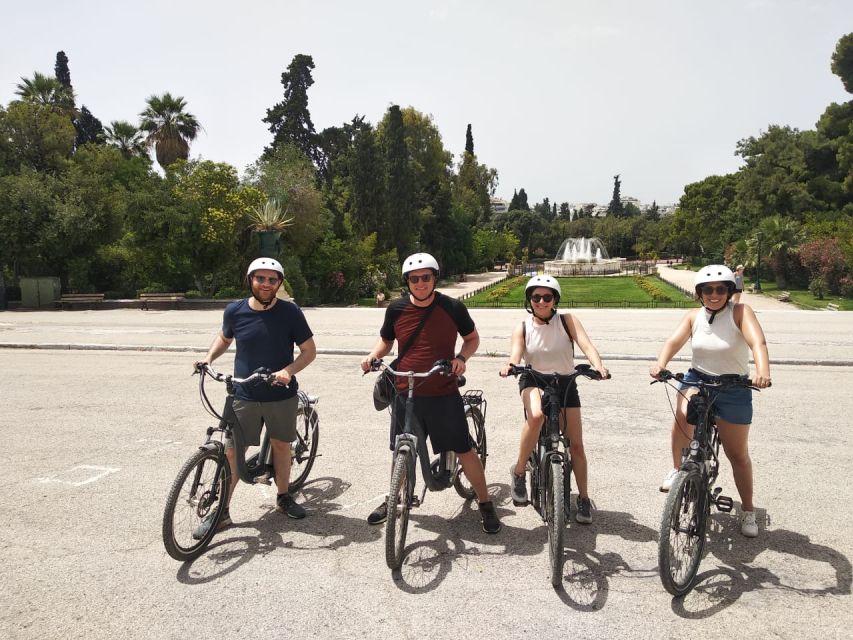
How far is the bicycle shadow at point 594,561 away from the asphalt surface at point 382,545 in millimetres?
15

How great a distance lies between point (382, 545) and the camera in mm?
4324

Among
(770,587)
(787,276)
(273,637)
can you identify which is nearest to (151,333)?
(273,637)

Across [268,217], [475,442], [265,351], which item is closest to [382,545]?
[475,442]

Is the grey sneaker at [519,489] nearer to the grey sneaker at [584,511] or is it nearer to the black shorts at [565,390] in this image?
the grey sneaker at [584,511]

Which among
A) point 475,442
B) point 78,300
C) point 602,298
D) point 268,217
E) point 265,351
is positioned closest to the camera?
point 265,351

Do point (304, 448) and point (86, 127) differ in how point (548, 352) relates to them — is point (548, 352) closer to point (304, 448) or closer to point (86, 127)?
point (304, 448)

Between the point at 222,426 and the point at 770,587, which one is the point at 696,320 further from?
the point at 222,426

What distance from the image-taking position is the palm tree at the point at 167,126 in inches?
1406

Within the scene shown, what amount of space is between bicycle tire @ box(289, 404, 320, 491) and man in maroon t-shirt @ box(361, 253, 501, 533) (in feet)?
4.38

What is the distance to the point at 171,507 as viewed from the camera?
154 inches

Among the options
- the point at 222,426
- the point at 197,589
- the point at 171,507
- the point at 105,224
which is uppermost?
the point at 105,224

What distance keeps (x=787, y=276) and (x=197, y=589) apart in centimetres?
3623

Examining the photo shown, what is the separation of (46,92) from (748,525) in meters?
40.5

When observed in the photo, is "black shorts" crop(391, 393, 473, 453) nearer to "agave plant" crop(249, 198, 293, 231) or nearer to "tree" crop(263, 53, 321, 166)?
"agave plant" crop(249, 198, 293, 231)
